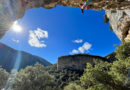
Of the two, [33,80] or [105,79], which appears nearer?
[105,79]

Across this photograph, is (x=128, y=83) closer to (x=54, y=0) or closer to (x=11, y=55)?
(x=54, y=0)

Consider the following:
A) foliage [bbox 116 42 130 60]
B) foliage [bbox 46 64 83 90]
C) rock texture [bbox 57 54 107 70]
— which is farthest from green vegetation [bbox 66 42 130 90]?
rock texture [bbox 57 54 107 70]

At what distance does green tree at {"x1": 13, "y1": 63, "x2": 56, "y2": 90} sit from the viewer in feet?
48.7

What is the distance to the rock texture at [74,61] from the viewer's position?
51.9 m

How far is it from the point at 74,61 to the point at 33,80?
3972 cm

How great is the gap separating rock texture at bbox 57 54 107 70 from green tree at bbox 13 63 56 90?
117 ft

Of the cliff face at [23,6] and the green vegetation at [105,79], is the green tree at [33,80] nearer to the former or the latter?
Result: the green vegetation at [105,79]

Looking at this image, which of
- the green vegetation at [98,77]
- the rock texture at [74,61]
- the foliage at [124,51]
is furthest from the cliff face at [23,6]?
the rock texture at [74,61]

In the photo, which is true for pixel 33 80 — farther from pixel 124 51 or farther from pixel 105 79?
pixel 124 51

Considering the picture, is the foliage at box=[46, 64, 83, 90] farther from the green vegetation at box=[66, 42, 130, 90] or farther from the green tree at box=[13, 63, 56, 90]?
the green vegetation at box=[66, 42, 130, 90]

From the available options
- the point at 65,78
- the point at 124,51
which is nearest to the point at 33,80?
the point at 124,51

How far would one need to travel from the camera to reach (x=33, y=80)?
15.7 metres

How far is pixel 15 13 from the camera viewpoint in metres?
6.71

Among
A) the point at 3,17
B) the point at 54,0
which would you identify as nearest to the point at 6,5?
the point at 3,17
